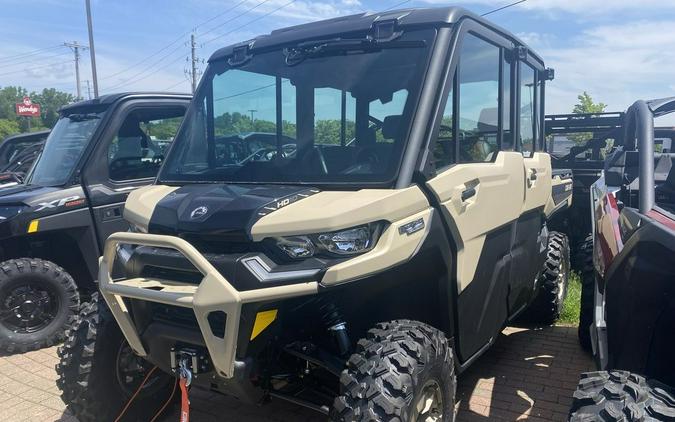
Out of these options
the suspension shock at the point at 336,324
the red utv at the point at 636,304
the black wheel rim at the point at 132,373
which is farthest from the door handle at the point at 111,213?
the red utv at the point at 636,304

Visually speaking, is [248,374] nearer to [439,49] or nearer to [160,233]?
[160,233]

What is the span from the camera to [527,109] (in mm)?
4523

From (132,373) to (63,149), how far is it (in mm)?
3391

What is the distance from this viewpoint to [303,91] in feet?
11.1

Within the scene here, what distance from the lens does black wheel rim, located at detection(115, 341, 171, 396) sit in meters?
3.37

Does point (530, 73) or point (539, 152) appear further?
point (539, 152)

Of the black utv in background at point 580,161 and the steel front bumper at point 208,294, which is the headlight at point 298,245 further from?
the black utv in background at point 580,161

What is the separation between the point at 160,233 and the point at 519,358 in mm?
3386

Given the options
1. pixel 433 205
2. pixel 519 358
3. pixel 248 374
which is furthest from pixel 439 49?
pixel 519 358

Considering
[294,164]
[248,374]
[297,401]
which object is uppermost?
[294,164]

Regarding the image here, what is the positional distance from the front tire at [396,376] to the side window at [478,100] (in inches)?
44.9

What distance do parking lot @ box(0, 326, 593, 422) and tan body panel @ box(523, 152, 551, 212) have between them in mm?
1345

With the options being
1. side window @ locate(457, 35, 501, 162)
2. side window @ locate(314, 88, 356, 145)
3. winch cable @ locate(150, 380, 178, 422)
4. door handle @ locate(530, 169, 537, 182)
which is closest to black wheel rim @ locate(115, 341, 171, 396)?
winch cable @ locate(150, 380, 178, 422)

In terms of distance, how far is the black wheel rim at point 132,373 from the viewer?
3.37 m
